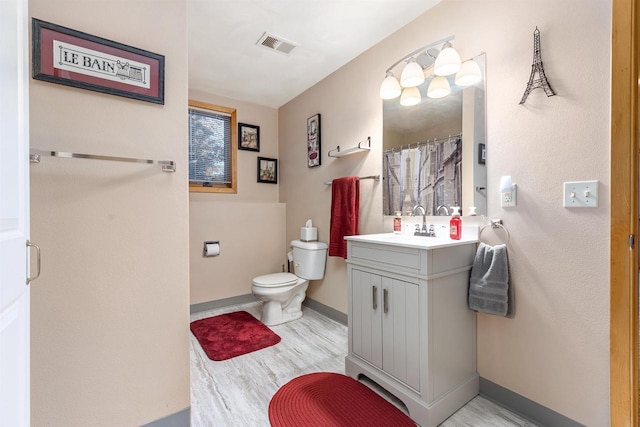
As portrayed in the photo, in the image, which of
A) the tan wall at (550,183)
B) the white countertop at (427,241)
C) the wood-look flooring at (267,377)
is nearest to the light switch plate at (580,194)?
the tan wall at (550,183)

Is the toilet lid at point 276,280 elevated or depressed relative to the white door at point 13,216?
depressed

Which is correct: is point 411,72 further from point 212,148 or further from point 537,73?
point 212,148

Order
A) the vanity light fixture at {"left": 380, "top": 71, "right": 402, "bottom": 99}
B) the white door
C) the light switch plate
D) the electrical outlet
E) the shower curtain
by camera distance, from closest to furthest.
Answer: the white door < the light switch plate < the electrical outlet < the shower curtain < the vanity light fixture at {"left": 380, "top": 71, "right": 402, "bottom": 99}

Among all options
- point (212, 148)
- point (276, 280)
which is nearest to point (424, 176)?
point (276, 280)

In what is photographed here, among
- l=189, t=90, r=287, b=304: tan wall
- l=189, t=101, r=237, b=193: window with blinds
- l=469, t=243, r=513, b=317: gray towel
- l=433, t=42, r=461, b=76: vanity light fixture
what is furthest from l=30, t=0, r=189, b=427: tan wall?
l=189, t=101, r=237, b=193: window with blinds

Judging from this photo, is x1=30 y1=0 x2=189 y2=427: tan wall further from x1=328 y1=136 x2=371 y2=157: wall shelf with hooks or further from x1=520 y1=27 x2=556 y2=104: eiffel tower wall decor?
x1=520 y1=27 x2=556 y2=104: eiffel tower wall decor

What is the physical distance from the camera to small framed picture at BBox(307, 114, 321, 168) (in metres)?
2.87

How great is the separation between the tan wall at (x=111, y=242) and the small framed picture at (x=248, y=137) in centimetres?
191

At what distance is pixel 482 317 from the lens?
1622mm

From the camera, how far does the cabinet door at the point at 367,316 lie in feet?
5.42

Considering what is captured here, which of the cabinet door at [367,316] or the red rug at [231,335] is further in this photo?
the red rug at [231,335]

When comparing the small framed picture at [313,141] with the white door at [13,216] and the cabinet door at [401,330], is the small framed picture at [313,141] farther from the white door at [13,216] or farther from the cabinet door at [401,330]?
the white door at [13,216]

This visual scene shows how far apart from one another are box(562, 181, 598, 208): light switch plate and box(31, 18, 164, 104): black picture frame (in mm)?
1957

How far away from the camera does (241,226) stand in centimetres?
322
